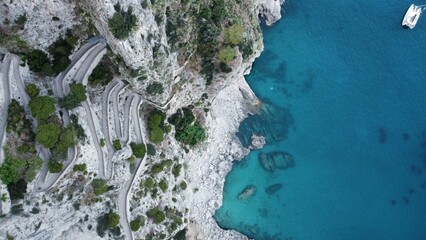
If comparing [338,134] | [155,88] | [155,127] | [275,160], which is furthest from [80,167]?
[338,134]

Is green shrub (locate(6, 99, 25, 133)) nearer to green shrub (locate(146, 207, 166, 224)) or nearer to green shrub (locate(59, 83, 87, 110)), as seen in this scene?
green shrub (locate(59, 83, 87, 110))

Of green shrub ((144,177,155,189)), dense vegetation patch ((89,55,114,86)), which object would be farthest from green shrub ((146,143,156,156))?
dense vegetation patch ((89,55,114,86))

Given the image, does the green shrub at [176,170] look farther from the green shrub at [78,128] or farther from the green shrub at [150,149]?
the green shrub at [78,128]

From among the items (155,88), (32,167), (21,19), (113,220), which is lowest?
(113,220)

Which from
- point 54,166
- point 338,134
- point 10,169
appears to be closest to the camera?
point 10,169

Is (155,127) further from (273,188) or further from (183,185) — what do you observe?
(273,188)

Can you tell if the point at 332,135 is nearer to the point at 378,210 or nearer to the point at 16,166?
the point at 378,210

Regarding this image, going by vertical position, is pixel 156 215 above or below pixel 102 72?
below
